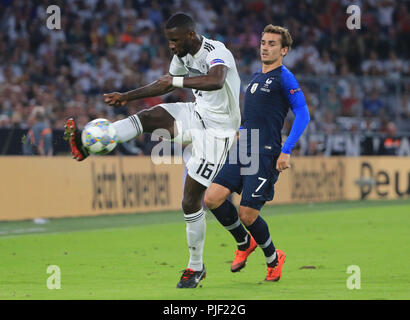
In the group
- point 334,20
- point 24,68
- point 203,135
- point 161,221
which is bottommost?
point 161,221

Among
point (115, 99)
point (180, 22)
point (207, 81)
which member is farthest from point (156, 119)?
point (180, 22)

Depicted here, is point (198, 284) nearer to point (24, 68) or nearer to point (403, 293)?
point (403, 293)

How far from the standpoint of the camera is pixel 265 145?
8.23 meters

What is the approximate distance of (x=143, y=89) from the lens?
7.21 meters

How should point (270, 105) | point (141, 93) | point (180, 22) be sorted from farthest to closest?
1. point (270, 105)
2. point (180, 22)
3. point (141, 93)

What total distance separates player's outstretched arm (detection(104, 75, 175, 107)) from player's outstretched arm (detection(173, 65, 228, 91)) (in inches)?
6.8

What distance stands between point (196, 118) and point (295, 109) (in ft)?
3.49

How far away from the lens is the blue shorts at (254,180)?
8.13 metres

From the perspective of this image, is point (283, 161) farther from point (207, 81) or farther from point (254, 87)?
point (207, 81)

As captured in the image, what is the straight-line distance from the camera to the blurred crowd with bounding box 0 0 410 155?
695 inches

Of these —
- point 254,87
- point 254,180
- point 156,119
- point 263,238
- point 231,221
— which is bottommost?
point 263,238

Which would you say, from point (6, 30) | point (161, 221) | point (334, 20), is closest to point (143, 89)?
point (161, 221)

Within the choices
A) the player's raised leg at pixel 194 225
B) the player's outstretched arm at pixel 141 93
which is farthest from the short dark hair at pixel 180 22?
the player's raised leg at pixel 194 225
